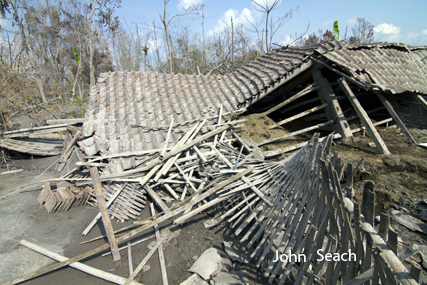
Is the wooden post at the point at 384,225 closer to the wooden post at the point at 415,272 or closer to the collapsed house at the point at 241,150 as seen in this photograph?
the collapsed house at the point at 241,150

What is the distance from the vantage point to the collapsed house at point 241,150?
2756 mm

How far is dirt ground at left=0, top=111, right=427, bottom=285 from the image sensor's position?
3.62m

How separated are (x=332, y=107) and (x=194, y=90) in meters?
4.39

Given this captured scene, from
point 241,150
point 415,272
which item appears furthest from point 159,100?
point 415,272

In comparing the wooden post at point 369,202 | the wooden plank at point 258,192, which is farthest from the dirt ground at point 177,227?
the wooden post at point 369,202

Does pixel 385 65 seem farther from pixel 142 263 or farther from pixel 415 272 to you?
pixel 142 263

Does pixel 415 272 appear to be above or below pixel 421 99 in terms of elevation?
below

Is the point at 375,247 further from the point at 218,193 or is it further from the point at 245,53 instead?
the point at 245,53

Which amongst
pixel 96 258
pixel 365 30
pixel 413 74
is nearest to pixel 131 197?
pixel 96 258

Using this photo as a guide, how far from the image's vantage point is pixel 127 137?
6.02m

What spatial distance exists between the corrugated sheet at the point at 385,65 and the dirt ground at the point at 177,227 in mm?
1517

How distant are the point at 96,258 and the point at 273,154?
4.39 meters

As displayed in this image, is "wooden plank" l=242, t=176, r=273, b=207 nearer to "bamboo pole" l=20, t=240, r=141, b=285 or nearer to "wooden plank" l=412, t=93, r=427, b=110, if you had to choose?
"bamboo pole" l=20, t=240, r=141, b=285

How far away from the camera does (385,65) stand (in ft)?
22.3
